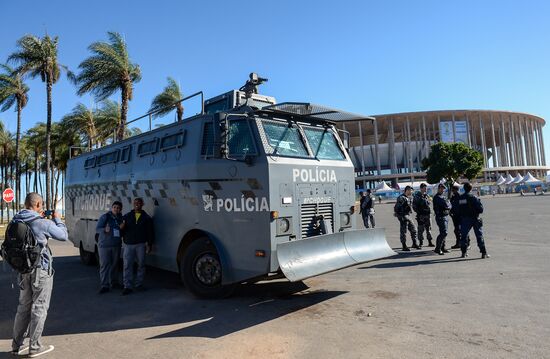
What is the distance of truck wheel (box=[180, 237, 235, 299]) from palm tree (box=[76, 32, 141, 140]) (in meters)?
17.9

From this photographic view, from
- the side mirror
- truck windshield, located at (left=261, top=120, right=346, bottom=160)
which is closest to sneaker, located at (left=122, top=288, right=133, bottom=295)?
truck windshield, located at (left=261, top=120, right=346, bottom=160)

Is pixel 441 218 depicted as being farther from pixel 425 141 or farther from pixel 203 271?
pixel 425 141

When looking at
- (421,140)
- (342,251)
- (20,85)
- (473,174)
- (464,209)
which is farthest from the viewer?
(421,140)

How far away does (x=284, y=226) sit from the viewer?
595 cm

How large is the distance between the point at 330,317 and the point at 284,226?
145 cm

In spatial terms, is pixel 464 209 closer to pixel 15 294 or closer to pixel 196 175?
pixel 196 175

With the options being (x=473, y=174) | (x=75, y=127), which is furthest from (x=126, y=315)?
(x=473, y=174)

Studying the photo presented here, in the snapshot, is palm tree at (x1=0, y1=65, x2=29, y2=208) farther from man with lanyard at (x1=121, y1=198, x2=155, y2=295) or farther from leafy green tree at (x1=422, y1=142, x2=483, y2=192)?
leafy green tree at (x1=422, y1=142, x2=483, y2=192)

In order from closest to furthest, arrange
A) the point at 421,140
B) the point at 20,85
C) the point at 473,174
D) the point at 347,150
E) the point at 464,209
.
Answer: the point at 347,150 < the point at 464,209 < the point at 20,85 < the point at 473,174 < the point at 421,140

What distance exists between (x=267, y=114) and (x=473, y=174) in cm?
6019

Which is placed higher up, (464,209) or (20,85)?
(20,85)

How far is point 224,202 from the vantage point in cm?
622

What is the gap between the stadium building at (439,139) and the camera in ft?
293

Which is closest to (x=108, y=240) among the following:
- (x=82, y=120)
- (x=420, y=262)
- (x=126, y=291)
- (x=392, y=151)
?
(x=126, y=291)
